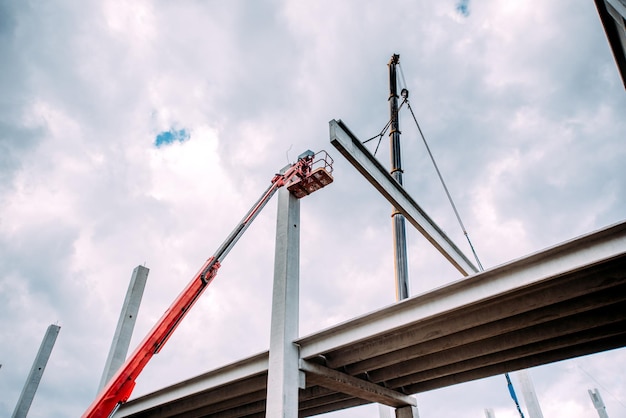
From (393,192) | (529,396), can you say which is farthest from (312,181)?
(529,396)

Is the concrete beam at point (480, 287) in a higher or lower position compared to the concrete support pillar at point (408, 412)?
higher

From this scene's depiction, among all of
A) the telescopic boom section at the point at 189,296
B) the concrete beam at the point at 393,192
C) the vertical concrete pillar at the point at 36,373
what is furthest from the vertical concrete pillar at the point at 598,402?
the vertical concrete pillar at the point at 36,373

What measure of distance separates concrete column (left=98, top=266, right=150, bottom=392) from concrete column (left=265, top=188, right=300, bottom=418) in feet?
38.6

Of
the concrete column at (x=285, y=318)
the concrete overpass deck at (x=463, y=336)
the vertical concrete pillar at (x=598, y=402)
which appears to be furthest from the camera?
the vertical concrete pillar at (x=598, y=402)

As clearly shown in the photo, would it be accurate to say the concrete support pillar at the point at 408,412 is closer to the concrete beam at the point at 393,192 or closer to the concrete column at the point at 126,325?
the concrete beam at the point at 393,192

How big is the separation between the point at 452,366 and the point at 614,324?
180 inches

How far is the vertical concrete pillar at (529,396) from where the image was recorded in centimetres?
1956

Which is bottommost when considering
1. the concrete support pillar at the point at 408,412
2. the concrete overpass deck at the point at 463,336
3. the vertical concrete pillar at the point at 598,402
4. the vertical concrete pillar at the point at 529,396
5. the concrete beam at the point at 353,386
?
the concrete support pillar at the point at 408,412

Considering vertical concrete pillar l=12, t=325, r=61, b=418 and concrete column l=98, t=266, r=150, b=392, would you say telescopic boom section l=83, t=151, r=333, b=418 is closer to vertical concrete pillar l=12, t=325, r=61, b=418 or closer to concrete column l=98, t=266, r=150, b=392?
concrete column l=98, t=266, r=150, b=392

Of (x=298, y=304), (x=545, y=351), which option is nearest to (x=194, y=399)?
(x=298, y=304)

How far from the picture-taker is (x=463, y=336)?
37.3 feet

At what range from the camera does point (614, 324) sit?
10.8 m

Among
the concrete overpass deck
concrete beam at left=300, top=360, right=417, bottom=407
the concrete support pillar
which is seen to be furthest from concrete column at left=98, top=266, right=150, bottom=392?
the concrete support pillar

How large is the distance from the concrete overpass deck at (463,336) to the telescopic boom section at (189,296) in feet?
4.18
